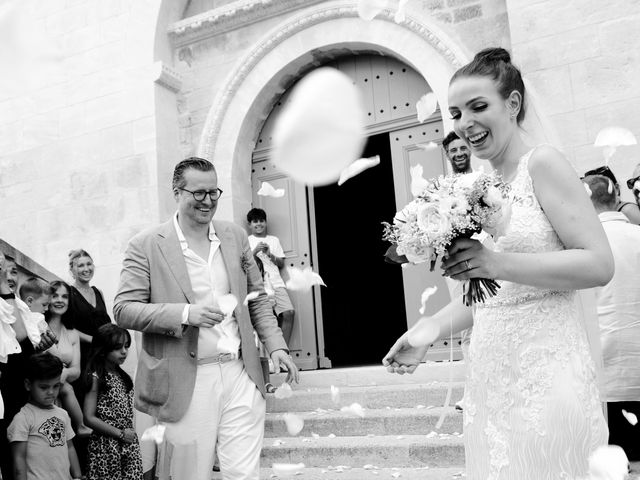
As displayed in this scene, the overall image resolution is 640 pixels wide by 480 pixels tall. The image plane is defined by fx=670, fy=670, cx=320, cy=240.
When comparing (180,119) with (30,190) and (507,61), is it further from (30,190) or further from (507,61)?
(507,61)

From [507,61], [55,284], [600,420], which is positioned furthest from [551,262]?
[55,284]

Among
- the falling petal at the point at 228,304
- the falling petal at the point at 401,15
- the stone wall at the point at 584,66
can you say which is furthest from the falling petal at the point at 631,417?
the falling petal at the point at 401,15

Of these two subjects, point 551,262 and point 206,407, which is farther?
point 206,407

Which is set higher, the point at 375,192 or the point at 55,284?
the point at 375,192

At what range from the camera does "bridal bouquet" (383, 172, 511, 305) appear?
173 centimetres

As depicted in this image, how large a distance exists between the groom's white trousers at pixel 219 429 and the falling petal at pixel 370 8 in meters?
4.60

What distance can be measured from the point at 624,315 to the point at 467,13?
3946 mm

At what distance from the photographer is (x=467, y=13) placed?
6941 millimetres

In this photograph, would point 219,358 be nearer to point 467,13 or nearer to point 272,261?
point 272,261

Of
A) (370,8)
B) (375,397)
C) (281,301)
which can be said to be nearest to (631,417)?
(375,397)

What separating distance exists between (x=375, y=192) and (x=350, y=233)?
797mm

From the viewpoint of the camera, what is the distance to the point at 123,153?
8.27 meters

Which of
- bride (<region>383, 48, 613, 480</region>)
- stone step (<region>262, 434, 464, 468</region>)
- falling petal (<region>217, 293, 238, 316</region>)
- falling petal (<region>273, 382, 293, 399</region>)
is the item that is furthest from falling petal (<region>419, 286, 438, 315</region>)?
bride (<region>383, 48, 613, 480</region>)

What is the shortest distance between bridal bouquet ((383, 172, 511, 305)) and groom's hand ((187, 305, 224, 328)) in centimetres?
153
